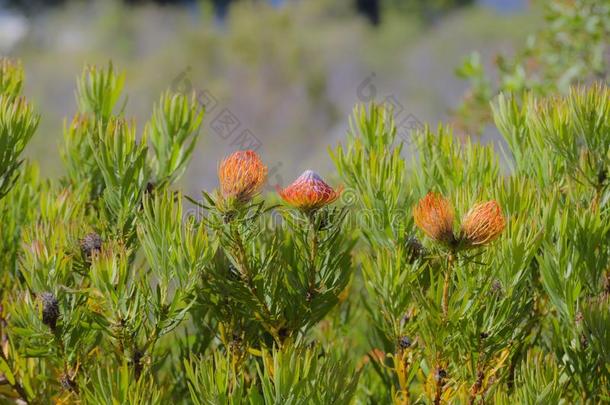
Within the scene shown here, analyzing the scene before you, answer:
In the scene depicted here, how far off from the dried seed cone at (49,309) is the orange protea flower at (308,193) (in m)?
0.26

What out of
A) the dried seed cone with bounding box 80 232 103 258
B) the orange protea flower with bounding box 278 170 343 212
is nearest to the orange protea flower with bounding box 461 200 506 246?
the orange protea flower with bounding box 278 170 343 212

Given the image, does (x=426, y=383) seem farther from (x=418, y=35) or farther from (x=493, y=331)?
(x=418, y=35)

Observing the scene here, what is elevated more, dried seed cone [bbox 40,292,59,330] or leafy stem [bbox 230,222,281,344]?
dried seed cone [bbox 40,292,59,330]

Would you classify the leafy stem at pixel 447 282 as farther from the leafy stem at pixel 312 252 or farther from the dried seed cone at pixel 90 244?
the dried seed cone at pixel 90 244

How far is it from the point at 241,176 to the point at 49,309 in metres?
0.25

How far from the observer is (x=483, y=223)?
0.67 metres

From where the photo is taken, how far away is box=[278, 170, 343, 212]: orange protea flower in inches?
27.4

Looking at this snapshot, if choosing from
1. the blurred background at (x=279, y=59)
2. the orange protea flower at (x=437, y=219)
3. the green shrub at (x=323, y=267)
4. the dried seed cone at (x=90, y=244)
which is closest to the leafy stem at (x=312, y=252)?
the green shrub at (x=323, y=267)

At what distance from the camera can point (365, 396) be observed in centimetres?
95

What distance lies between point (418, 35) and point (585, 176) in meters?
18.0

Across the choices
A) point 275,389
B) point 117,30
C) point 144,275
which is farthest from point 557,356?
point 117,30

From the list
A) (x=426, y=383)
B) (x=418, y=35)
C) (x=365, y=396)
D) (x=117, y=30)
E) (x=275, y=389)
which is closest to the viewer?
(x=275, y=389)

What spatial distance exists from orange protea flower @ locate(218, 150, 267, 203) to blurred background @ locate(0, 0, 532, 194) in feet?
26.0

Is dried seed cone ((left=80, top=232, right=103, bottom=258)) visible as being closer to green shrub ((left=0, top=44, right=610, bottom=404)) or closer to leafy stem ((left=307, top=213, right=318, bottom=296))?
green shrub ((left=0, top=44, right=610, bottom=404))
